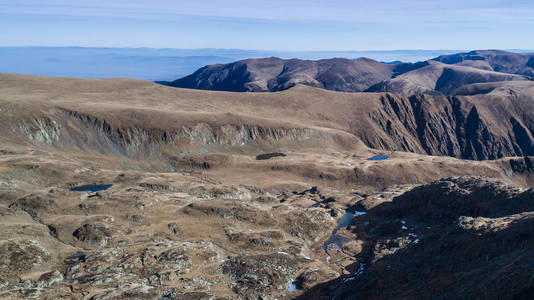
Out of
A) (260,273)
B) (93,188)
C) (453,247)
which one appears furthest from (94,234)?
(453,247)

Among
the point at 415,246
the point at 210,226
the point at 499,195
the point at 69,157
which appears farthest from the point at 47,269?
the point at 499,195

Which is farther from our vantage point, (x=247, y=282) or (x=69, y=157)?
(x=69, y=157)

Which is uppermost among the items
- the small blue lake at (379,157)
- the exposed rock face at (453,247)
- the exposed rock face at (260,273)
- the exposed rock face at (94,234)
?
the exposed rock face at (453,247)

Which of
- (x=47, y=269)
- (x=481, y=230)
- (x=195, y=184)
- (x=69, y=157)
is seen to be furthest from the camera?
(x=69, y=157)

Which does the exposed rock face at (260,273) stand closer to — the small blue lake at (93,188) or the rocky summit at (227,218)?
the rocky summit at (227,218)

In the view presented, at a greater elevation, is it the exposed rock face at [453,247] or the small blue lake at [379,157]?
the exposed rock face at [453,247]

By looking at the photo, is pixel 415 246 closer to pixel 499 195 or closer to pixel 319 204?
pixel 499 195

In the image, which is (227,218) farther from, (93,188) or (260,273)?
(93,188)

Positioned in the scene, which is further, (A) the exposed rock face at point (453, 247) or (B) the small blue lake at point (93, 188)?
(B) the small blue lake at point (93, 188)

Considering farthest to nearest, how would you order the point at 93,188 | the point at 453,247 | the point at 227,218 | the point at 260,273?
the point at 93,188, the point at 227,218, the point at 260,273, the point at 453,247

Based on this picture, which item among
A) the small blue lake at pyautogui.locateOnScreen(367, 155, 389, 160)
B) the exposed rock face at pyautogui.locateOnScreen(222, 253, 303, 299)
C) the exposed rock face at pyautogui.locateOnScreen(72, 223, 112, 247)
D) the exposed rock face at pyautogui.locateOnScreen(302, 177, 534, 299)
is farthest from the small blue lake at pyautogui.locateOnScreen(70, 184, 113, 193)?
the small blue lake at pyautogui.locateOnScreen(367, 155, 389, 160)

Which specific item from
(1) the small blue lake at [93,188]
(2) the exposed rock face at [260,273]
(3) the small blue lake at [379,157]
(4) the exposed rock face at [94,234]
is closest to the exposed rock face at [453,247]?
(2) the exposed rock face at [260,273]
